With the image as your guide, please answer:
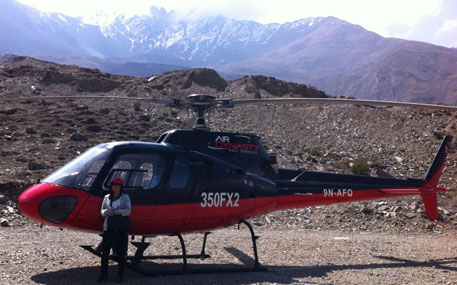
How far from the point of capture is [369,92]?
15262cm

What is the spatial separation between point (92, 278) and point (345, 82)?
177 m

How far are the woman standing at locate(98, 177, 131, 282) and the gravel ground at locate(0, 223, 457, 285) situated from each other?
490 millimetres

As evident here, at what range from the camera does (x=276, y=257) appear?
453 inches

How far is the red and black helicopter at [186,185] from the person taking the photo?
8.70 metres

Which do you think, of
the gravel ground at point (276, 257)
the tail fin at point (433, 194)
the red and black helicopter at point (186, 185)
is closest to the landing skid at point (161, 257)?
the red and black helicopter at point (186, 185)

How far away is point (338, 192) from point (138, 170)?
5.17 meters

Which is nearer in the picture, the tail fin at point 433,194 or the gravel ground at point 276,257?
the gravel ground at point 276,257

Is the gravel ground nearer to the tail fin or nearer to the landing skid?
the landing skid

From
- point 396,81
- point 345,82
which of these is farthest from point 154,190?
point 345,82

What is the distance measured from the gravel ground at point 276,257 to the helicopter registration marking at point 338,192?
4.89 ft

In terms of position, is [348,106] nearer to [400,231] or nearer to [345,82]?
[400,231]

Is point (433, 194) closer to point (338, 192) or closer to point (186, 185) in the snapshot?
point (338, 192)

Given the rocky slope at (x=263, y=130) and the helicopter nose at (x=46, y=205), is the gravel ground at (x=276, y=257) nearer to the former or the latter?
the helicopter nose at (x=46, y=205)

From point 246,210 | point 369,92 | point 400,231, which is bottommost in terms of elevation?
point 400,231
